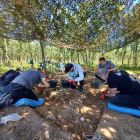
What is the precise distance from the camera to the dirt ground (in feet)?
4.56

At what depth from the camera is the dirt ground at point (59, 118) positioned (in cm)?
139

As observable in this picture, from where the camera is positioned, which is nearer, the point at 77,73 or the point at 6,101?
the point at 6,101

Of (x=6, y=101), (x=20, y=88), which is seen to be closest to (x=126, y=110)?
(x=20, y=88)

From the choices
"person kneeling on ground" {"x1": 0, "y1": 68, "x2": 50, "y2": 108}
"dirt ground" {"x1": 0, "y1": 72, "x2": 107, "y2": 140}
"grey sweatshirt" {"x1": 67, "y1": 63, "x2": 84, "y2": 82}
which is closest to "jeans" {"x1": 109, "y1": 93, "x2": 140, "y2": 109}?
"dirt ground" {"x1": 0, "y1": 72, "x2": 107, "y2": 140}

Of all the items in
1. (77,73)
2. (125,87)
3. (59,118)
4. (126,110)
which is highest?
(77,73)

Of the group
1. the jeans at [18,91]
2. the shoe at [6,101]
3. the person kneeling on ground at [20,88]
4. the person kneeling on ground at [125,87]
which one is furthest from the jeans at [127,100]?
the shoe at [6,101]

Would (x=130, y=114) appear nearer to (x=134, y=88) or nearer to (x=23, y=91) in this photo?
(x=134, y=88)

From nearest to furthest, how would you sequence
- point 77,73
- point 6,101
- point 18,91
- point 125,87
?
point 125,87 → point 6,101 → point 18,91 → point 77,73

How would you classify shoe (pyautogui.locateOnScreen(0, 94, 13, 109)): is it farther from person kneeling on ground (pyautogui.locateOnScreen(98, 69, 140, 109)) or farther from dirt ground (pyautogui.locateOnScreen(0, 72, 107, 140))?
person kneeling on ground (pyautogui.locateOnScreen(98, 69, 140, 109))

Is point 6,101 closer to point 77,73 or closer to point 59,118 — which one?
point 59,118

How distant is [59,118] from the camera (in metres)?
2.05

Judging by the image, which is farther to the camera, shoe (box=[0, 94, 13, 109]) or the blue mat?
shoe (box=[0, 94, 13, 109])

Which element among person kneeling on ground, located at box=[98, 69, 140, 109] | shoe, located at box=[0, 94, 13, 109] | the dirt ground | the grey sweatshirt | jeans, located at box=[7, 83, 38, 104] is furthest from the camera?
the grey sweatshirt

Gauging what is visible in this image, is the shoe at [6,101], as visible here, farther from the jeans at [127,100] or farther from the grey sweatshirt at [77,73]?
the jeans at [127,100]
